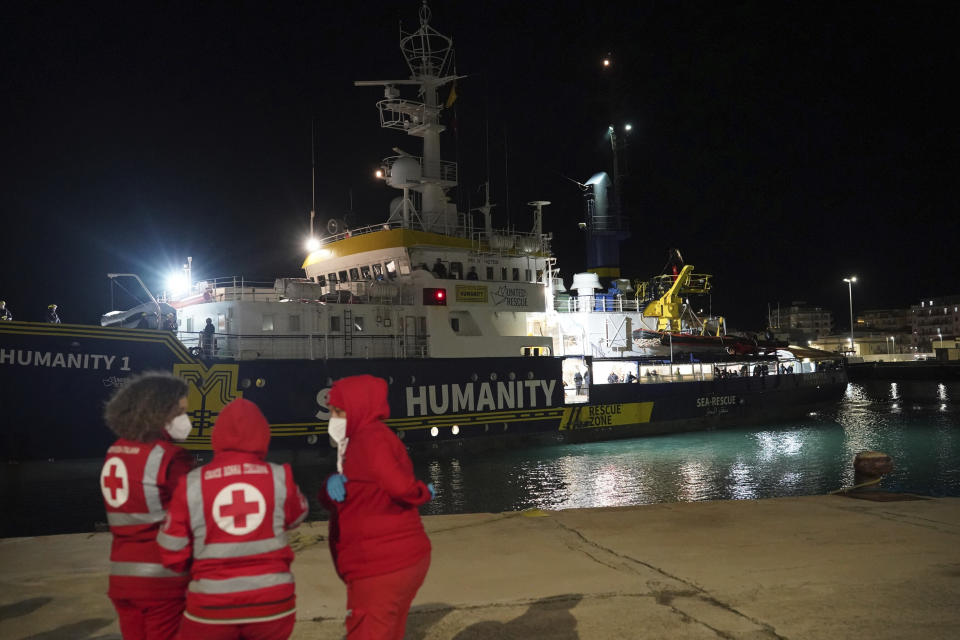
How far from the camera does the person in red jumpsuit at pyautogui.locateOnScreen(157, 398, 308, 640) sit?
2684 millimetres

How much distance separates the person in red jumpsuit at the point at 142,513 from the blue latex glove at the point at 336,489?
0.65m

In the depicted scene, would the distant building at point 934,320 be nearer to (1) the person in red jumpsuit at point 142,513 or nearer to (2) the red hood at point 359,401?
(2) the red hood at point 359,401

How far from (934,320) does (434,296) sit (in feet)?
442

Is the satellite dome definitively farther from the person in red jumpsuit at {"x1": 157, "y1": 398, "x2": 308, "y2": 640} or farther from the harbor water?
the person in red jumpsuit at {"x1": 157, "y1": 398, "x2": 308, "y2": 640}

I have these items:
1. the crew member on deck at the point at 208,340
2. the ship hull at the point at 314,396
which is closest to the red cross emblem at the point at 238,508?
the ship hull at the point at 314,396

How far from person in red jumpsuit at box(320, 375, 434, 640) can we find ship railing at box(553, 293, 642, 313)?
22.3 m

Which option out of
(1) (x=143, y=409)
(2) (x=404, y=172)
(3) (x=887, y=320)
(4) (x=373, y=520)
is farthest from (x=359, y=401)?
(3) (x=887, y=320)

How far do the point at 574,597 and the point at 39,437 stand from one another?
1388cm

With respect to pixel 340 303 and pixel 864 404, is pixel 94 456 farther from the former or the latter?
pixel 864 404

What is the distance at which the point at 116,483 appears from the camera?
3.04 metres

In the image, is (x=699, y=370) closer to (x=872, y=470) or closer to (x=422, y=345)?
(x=422, y=345)

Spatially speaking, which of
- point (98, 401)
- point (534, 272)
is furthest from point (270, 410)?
point (534, 272)

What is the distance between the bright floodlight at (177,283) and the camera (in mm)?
20734

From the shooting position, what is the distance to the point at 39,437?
14625 mm
